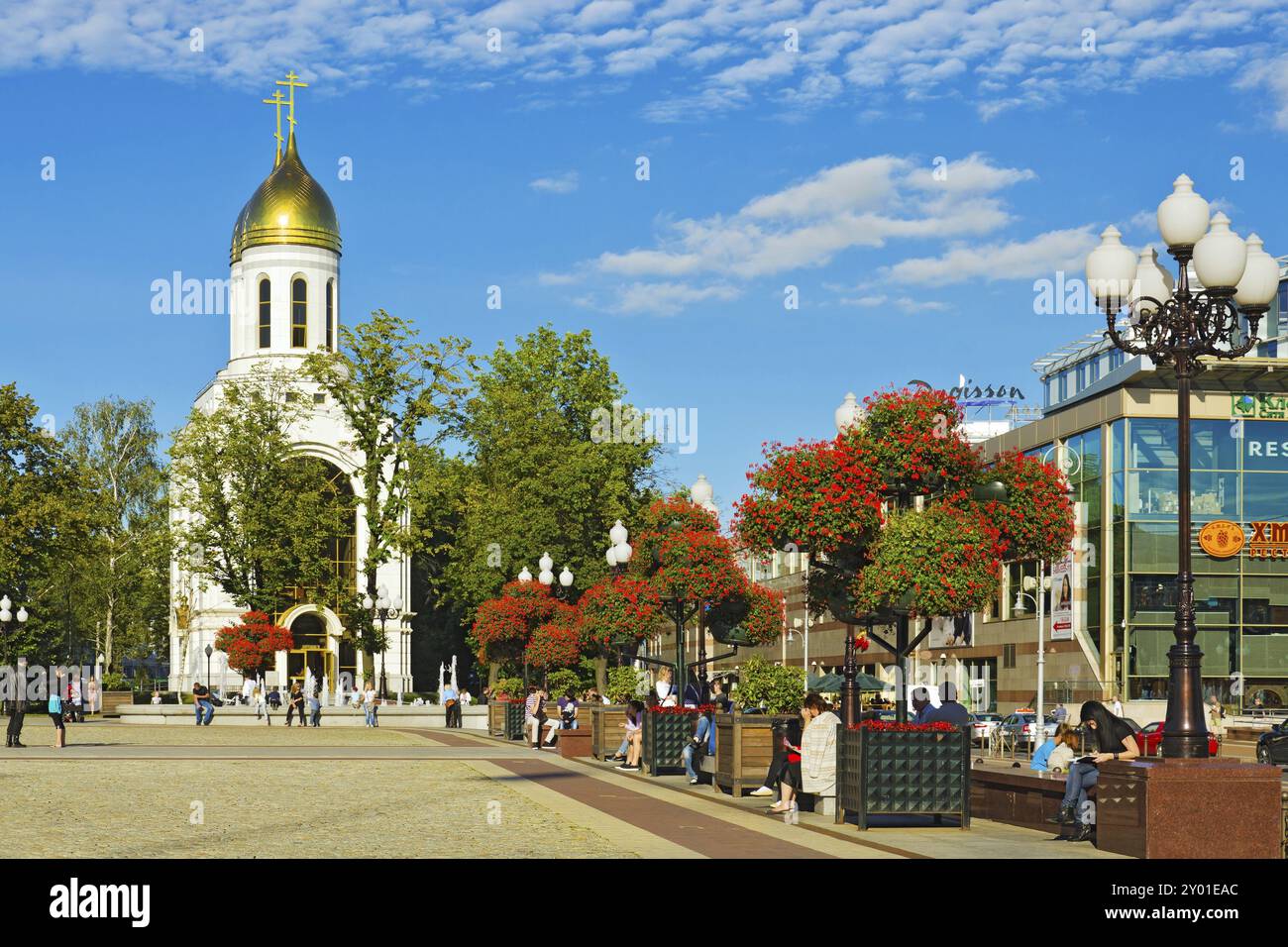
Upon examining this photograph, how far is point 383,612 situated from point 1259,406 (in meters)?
30.3

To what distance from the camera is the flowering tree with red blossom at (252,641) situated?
7000cm

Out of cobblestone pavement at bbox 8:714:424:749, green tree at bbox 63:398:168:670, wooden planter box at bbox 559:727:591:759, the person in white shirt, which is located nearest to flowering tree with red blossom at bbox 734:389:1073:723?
the person in white shirt

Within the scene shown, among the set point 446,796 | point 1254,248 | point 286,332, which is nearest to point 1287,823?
point 1254,248

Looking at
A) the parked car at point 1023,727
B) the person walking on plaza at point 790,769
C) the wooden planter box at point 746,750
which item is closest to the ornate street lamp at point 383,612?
the parked car at point 1023,727

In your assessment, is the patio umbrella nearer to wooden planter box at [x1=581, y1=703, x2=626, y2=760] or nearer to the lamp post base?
wooden planter box at [x1=581, y1=703, x2=626, y2=760]

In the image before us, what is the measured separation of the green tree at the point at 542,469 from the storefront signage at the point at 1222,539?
63.2ft

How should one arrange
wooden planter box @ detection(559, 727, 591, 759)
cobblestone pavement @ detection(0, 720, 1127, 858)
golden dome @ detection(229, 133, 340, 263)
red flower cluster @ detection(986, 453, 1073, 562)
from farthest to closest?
golden dome @ detection(229, 133, 340, 263) < wooden planter box @ detection(559, 727, 591, 759) < red flower cluster @ detection(986, 453, 1073, 562) < cobblestone pavement @ detection(0, 720, 1127, 858)

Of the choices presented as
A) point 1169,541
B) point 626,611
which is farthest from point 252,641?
point 626,611

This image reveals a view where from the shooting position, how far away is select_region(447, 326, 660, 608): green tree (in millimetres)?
60281

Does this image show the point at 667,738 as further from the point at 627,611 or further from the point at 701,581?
the point at 627,611

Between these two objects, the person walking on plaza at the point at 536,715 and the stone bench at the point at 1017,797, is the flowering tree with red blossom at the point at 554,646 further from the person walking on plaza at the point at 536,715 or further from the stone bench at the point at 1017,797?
the stone bench at the point at 1017,797

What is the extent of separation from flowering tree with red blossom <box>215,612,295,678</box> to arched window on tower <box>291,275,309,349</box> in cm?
1447

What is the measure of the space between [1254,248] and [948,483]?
17.8 feet
